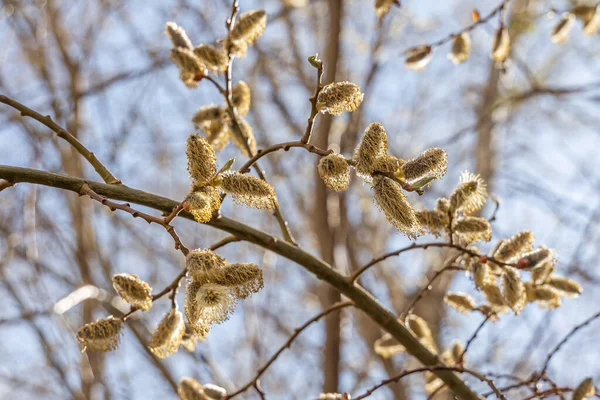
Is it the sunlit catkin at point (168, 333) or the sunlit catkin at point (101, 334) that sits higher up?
the sunlit catkin at point (168, 333)

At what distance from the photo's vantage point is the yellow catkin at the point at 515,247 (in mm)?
1462

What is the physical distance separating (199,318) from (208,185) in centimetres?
24

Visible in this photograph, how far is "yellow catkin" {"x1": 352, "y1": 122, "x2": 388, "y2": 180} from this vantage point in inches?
45.7

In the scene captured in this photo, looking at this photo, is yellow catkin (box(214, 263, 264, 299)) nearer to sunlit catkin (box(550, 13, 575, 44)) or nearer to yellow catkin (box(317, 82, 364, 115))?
yellow catkin (box(317, 82, 364, 115))

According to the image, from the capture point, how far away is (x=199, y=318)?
44.0 inches

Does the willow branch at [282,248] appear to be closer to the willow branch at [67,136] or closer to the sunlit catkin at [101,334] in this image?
the willow branch at [67,136]

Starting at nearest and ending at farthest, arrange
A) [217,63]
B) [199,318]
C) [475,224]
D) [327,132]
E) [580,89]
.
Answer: [199,318] < [475,224] < [217,63] < [327,132] < [580,89]

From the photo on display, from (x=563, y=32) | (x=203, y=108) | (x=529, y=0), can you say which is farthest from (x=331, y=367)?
(x=529, y=0)

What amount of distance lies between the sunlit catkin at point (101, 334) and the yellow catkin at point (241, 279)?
13.9 inches

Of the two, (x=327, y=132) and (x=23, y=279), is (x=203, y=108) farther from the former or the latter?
(x=23, y=279)

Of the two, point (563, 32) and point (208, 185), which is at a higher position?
point (563, 32)

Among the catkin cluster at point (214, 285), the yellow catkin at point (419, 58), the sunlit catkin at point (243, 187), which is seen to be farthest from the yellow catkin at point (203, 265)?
the yellow catkin at point (419, 58)

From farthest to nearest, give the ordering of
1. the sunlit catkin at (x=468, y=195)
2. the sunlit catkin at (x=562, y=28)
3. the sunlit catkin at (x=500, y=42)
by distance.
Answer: the sunlit catkin at (x=562, y=28) < the sunlit catkin at (x=500, y=42) < the sunlit catkin at (x=468, y=195)

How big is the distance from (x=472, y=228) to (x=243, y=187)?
528 millimetres
